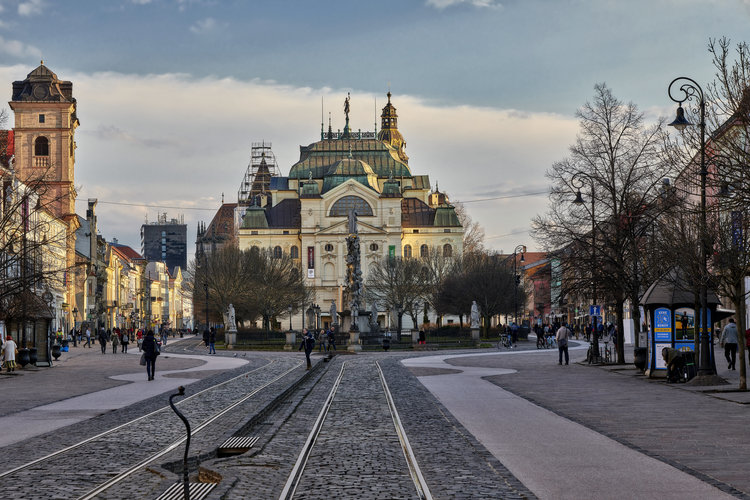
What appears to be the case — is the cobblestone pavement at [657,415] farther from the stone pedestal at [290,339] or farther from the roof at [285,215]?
the roof at [285,215]

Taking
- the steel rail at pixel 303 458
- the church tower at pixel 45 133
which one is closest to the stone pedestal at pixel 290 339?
the church tower at pixel 45 133

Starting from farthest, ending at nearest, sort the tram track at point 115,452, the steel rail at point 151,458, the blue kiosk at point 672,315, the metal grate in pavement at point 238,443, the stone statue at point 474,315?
the stone statue at point 474,315, the blue kiosk at point 672,315, the metal grate in pavement at point 238,443, the tram track at point 115,452, the steel rail at point 151,458

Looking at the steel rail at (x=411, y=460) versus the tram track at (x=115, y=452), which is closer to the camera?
the steel rail at (x=411, y=460)

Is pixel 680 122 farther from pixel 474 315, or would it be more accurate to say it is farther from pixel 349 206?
pixel 349 206

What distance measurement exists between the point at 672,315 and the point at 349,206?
11648cm

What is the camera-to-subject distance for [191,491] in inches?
436

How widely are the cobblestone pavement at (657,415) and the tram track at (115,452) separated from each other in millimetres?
5926

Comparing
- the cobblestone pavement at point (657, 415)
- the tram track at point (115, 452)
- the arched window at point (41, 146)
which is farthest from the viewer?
the arched window at point (41, 146)

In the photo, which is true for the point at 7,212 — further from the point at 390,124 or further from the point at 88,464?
the point at 390,124

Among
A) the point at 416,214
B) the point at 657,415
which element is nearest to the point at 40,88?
the point at 416,214

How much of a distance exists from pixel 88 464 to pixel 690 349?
71.4 feet

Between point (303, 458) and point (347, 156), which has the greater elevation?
point (347, 156)

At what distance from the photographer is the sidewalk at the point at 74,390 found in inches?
813

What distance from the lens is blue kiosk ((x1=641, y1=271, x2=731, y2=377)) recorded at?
1185 inches
